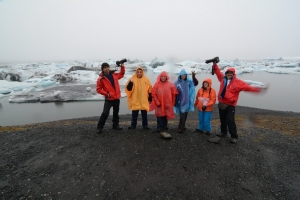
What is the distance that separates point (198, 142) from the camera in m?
3.99

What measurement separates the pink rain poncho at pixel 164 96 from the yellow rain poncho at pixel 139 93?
22 centimetres

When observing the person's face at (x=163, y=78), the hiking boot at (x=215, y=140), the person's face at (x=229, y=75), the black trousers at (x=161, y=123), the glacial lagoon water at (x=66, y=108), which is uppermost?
the person's face at (x=229, y=75)

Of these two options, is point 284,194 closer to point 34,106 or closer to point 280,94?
point 34,106

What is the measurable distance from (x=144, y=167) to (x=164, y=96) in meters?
1.74

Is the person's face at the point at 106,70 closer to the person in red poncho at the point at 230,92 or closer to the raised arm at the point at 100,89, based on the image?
the raised arm at the point at 100,89

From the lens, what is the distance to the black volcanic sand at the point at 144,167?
107 inches

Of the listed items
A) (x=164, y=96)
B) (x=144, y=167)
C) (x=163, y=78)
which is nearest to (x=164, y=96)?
(x=164, y=96)

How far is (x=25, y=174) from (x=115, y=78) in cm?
259

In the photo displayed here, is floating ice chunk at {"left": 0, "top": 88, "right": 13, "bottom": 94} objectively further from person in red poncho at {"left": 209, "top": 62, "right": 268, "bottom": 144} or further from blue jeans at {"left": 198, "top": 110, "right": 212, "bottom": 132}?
person in red poncho at {"left": 209, "top": 62, "right": 268, "bottom": 144}

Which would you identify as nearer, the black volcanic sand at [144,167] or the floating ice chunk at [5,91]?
the black volcanic sand at [144,167]

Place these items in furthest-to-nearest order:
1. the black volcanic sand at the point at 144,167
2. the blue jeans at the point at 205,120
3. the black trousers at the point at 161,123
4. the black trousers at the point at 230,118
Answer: the black trousers at the point at 161,123, the blue jeans at the point at 205,120, the black trousers at the point at 230,118, the black volcanic sand at the point at 144,167

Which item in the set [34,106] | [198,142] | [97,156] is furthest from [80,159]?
[34,106]

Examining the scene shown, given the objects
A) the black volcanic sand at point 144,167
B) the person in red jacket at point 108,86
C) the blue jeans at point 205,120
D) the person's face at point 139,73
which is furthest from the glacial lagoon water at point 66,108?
the blue jeans at point 205,120

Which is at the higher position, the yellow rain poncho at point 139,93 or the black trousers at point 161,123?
the yellow rain poncho at point 139,93
